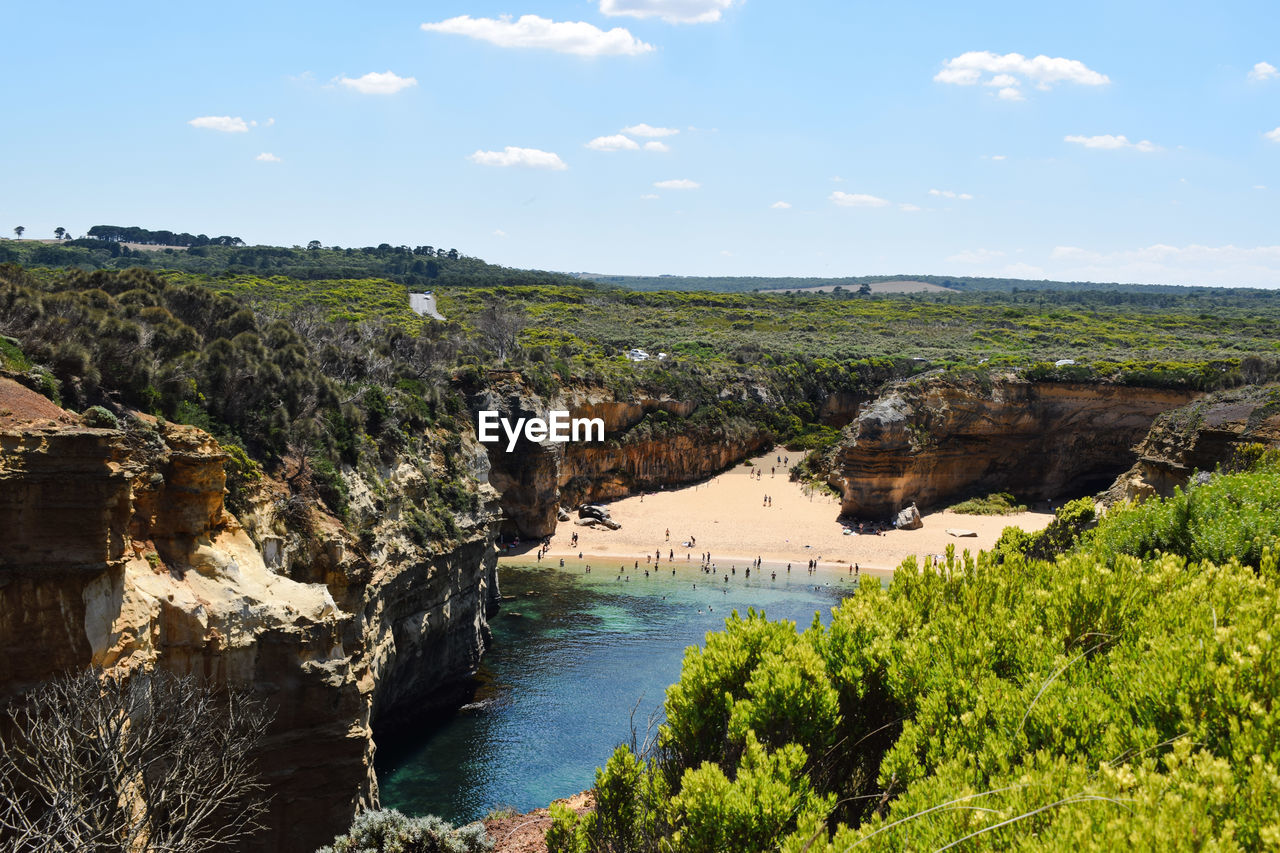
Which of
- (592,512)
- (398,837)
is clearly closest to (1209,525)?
(398,837)

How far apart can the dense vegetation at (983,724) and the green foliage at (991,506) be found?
50.0 m

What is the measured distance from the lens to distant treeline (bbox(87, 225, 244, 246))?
159500 mm

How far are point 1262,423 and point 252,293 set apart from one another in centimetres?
8181

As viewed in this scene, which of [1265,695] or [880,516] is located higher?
[1265,695]

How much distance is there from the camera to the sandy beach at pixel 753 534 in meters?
53.5

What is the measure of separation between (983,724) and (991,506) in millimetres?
56009

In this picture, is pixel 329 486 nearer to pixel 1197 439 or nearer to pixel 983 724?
pixel 983 724

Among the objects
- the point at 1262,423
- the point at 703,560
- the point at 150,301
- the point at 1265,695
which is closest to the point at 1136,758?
the point at 1265,695

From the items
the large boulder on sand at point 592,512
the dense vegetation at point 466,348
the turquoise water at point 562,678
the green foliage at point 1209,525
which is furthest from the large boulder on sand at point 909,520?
the green foliage at point 1209,525

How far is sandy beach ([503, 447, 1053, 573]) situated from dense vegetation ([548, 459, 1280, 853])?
132ft

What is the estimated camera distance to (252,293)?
84188 millimetres

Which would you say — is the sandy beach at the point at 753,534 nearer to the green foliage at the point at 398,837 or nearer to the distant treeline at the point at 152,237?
the green foliage at the point at 398,837

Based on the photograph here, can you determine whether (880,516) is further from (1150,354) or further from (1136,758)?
(1136,758)

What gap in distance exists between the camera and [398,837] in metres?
18.3
